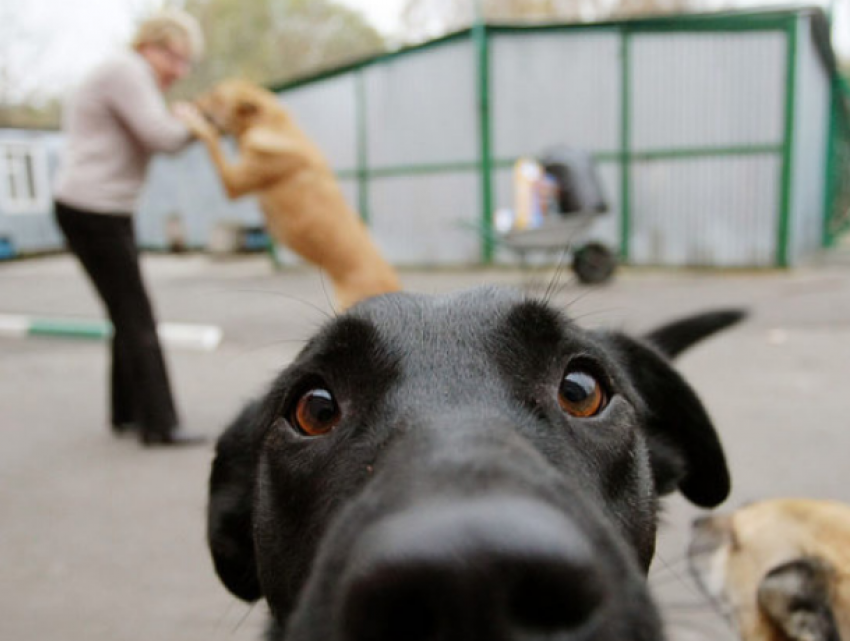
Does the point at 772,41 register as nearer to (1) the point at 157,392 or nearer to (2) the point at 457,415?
(1) the point at 157,392

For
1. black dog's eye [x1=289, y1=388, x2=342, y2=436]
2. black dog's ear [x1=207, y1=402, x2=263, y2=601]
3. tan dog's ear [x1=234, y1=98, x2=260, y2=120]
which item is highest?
tan dog's ear [x1=234, y1=98, x2=260, y2=120]

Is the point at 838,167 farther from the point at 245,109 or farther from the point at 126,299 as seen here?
the point at 126,299

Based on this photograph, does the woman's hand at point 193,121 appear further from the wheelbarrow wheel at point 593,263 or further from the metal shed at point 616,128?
the metal shed at point 616,128

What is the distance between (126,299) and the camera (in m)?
4.11

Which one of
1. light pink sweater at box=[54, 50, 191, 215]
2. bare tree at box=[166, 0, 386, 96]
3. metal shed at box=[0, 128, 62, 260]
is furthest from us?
bare tree at box=[166, 0, 386, 96]

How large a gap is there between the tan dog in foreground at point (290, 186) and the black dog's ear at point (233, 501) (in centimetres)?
243

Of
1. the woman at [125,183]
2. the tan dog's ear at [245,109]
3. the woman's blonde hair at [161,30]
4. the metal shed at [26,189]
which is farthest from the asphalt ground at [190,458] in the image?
A: the metal shed at [26,189]

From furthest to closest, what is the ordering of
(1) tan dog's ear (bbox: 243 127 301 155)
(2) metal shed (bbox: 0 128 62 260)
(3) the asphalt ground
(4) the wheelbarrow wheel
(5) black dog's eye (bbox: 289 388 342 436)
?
(2) metal shed (bbox: 0 128 62 260), (4) the wheelbarrow wheel, (1) tan dog's ear (bbox: 243 127 301 155), (3) the asphalt ground, (5) black dog's eye (bbox: 289 388 342 436)

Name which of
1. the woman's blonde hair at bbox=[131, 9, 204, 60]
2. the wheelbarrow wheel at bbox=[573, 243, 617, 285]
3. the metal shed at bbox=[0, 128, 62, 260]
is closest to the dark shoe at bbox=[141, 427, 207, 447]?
the woman's blonde hair at bbox=[131, 9, 204, 60]

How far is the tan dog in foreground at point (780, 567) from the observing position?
6.28ft

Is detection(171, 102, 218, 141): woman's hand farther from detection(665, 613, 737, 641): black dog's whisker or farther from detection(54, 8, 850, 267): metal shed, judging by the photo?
detection(54, 8, 850, 267): metal shed

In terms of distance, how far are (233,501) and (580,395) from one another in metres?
1.03

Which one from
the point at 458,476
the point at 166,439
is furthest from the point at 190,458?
the point at 458,476

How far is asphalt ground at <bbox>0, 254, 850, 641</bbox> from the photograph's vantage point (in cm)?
254
